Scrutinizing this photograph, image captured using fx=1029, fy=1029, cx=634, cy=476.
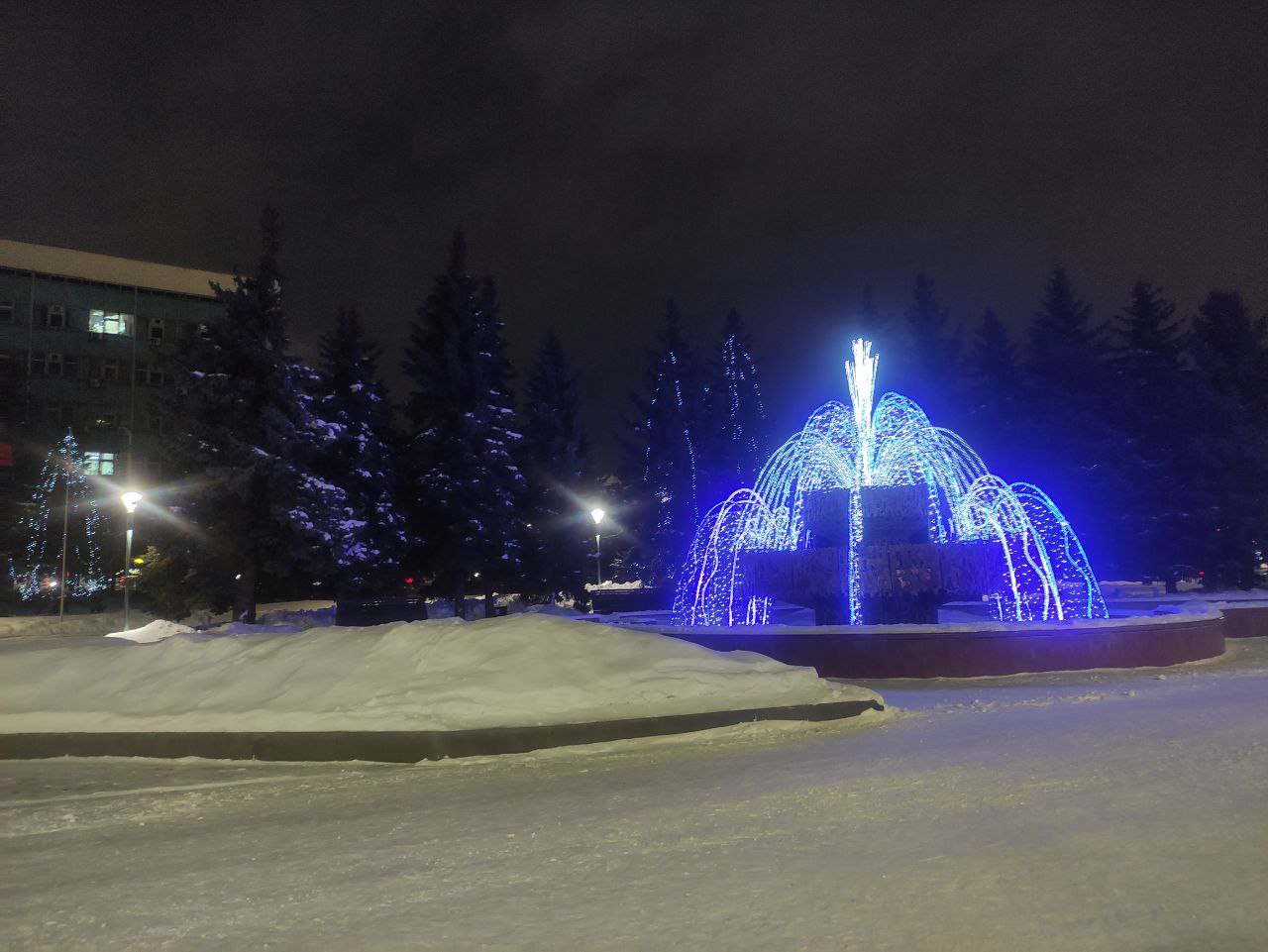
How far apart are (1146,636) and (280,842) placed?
12547mm

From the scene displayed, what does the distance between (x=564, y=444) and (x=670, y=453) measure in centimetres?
499

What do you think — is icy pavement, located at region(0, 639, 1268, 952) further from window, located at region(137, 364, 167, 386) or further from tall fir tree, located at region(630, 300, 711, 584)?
window, located at region(137, 364, 167, 386)

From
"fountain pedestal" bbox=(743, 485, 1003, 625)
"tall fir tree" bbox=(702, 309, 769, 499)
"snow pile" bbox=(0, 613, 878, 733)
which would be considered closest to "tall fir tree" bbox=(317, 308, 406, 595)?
"tall fir tree" bbox=(702, 309, 769, 499)

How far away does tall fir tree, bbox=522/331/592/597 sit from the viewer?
1400 inches

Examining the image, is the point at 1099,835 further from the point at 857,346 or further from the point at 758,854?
the point at 857,346

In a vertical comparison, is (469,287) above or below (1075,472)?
above

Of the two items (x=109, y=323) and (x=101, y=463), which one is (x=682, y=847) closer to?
(x=101, y=463)

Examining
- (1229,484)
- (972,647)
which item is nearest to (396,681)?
(972,647)

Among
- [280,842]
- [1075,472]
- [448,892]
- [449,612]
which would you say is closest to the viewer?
[448,892]

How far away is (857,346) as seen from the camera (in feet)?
66.3

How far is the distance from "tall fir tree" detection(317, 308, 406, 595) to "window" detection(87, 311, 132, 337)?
28807 mm

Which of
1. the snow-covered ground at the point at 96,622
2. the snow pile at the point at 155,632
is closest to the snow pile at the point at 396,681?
the snow pile at the point at 155,632

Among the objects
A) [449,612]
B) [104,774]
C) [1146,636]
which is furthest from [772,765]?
[449,612]

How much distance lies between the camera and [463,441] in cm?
3309
